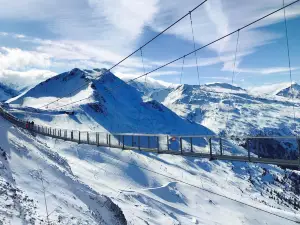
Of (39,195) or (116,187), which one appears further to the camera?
(116,187)

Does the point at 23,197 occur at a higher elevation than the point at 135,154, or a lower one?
higher

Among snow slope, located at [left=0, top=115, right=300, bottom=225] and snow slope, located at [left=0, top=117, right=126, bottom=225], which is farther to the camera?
snow slope, located at [left=0, top=115, right=300, bottom=225]

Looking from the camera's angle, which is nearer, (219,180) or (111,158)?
(111,158)

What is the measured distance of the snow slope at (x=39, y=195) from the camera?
653 inches

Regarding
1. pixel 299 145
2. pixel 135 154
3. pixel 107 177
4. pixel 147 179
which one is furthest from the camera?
Result: pixel 135 154

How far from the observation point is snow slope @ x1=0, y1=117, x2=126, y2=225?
16.6 m

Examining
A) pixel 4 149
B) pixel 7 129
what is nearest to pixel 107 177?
pixel 7 129

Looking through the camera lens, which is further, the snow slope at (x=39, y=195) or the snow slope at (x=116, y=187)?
the snow slope at (x=116, y=187)

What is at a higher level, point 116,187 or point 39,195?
point 39,195

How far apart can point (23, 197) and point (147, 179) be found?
9835cm

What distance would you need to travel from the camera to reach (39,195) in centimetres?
2019

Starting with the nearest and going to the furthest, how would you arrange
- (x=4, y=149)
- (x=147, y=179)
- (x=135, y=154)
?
1. (x=4, y=149)
2. (x=147, y=179)
3. (x=135, y=154)

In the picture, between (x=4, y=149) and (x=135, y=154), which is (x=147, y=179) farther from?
(x=4, y=149)

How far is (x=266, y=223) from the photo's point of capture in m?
106
